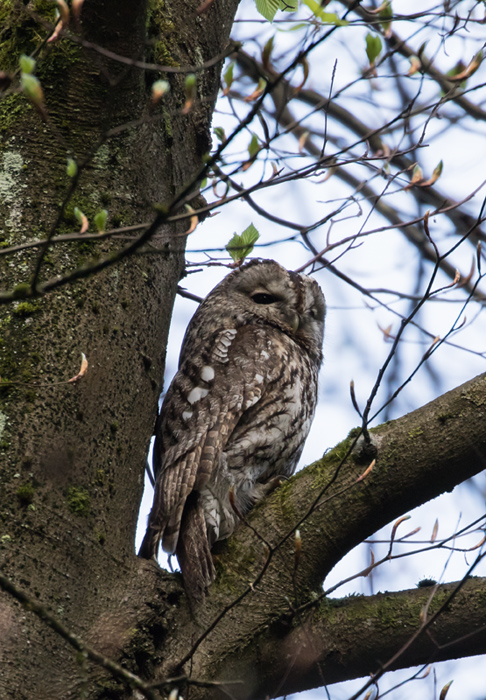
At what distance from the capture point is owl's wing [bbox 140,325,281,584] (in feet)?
8.09

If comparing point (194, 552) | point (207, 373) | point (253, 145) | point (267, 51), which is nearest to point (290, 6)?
point (253, 145)

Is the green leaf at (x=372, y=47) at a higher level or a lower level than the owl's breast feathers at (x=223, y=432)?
higher

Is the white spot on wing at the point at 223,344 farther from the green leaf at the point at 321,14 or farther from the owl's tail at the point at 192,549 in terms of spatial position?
the green leaf at the point at 321,14

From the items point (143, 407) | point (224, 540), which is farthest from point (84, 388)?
point (224, 540)

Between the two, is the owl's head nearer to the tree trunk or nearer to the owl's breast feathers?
the owl's breast feathers

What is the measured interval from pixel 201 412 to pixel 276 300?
1079 mm

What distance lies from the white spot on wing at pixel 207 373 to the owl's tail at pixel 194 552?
54 cm

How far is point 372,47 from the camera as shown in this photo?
205 centimetres

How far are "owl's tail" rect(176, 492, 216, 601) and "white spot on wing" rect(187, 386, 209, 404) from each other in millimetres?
420

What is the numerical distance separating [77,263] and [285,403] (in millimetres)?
1249

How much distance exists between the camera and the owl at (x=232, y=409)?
2459mm

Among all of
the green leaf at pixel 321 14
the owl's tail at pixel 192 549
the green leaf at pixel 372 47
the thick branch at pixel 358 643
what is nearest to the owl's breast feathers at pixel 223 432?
the owl's tail at pixel 192 549

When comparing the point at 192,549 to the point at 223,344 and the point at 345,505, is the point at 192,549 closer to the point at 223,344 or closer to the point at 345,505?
the point at 345,505

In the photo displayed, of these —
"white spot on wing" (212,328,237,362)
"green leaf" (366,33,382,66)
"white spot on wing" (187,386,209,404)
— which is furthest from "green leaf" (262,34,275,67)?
"white spot on wing" (212,328,237,362)
